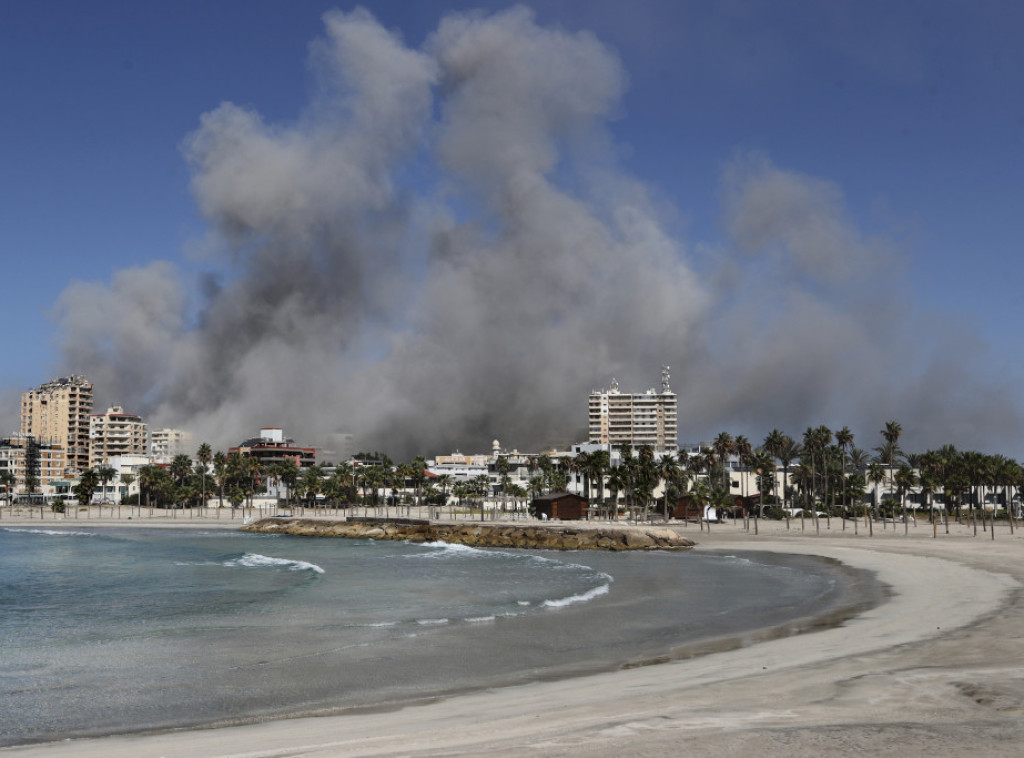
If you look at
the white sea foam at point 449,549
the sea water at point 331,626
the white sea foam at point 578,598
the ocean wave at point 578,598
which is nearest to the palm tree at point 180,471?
the white sea foam at point 449,549

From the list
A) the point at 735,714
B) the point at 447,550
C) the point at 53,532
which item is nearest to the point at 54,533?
the point at 53,532

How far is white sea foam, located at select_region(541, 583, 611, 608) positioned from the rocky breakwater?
120ft

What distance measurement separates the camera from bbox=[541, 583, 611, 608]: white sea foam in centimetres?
3750

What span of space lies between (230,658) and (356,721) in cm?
1011

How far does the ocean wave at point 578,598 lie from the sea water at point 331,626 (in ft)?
1.12

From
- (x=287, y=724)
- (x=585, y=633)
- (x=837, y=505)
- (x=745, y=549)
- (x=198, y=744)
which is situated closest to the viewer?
(x=198, y=744)

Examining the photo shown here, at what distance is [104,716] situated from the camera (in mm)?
18250

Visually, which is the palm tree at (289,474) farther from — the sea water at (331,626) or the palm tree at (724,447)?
the sea water at (331,626)

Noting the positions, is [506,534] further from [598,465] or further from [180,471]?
[180,471]

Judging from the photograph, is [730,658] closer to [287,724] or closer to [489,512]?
[287,724]

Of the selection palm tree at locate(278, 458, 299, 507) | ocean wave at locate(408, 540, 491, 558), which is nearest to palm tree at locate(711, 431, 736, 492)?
ocean wave at locate(408, 540, 491, 558)

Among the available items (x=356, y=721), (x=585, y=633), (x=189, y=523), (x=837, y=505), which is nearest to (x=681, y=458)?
(x=837, y=505)

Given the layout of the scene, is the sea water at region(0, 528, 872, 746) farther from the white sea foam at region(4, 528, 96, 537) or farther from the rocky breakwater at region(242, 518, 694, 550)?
the white sea foam at region(4, 528, 96, 537)

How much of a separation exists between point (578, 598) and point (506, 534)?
50738mm
